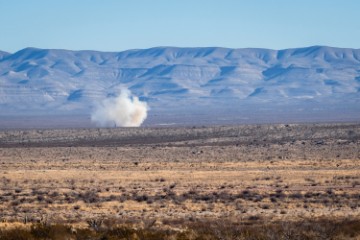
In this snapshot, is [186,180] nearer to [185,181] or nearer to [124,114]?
[185,181]

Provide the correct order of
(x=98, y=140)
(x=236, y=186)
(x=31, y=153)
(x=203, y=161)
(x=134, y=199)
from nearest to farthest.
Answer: (x=134, y=199)
(x=236, y=186)
(x=203, y=161)
(x=31, y=153)
(x=98, y=140)

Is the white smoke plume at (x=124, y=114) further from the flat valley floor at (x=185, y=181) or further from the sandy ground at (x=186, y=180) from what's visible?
the sandy ground at (x=186, y=180)

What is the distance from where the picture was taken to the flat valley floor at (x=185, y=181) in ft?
97.6

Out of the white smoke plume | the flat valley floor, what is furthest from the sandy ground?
the white smoke plume

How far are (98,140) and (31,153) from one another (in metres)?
23.0

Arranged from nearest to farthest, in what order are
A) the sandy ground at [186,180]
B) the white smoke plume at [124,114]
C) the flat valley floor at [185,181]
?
the flat valley floor at [185,181], the sandy ground at [186,180], the white smoke plume at [124,114]

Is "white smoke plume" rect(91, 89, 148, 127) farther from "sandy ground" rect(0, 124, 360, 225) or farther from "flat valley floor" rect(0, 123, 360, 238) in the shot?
"sandy ground" rect(0, 124, 360, 225)

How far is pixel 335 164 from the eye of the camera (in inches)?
2174

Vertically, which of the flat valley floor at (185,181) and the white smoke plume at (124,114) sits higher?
the white smoke plume at (124,114)

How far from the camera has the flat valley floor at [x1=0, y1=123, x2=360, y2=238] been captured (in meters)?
29.7

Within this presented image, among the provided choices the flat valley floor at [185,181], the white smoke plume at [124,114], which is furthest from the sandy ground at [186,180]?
the white smoke plume at [124,114]

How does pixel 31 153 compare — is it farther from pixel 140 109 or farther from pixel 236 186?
pixel 140 109

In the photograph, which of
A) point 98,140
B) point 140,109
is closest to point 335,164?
point 98,140

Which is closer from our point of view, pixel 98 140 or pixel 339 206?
pixel 339 206
